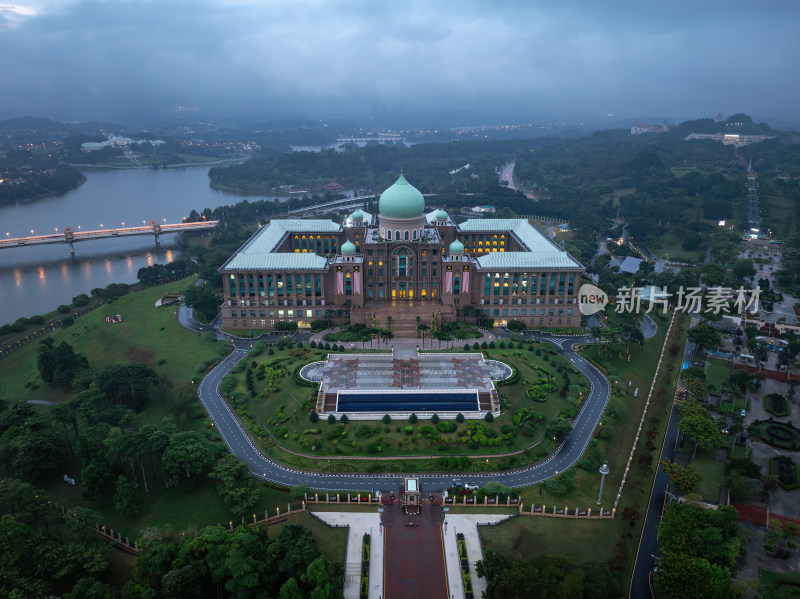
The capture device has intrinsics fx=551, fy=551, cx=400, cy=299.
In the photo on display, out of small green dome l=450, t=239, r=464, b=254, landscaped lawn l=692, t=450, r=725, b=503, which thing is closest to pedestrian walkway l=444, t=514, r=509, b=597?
landscaped lawn l=692, t=450, r=725, b=503

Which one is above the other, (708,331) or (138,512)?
(708,331)

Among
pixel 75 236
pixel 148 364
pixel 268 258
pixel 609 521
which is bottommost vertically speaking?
pixel 609 521

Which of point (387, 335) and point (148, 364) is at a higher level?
point (387, 335)

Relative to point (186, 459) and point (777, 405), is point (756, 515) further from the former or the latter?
point (186, 459)

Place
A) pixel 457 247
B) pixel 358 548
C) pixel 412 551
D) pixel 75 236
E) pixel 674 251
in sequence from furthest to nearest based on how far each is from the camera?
1. pixel 75 236
2. pixel 674 251
3. pixel 457 247
4. pixel 358 548
5. pixel 412 551

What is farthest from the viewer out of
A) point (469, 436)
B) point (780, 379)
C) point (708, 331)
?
point (708, 331)

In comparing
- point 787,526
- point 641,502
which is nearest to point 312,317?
point 641,502

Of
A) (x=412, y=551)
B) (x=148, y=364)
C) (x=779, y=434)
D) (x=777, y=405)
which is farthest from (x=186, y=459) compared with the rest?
(x=777, y=405)

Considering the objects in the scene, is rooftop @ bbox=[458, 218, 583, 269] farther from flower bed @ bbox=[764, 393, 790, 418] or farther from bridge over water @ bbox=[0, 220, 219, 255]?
bridge over water @ bbox=[0, 220, 219, 255]

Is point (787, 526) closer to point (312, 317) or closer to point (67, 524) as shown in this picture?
point (67, 524)
